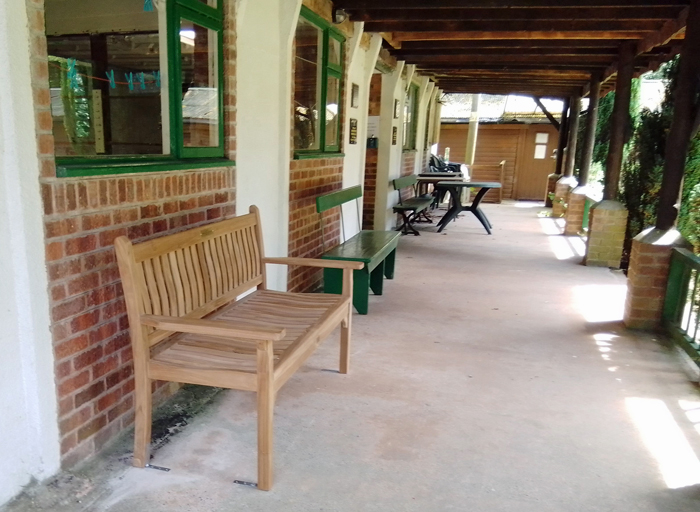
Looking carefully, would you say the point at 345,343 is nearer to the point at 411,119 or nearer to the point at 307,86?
the point at 307,86

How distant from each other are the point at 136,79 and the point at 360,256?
85.6 inches

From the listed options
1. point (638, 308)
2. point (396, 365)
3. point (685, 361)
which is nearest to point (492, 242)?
point (638, 308)

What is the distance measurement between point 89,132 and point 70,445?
3815 mm

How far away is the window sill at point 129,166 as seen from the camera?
2029 millimetres

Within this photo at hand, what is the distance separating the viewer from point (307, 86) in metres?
4.90

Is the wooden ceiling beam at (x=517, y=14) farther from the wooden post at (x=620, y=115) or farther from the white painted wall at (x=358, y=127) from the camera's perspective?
the wooden post at (x=620, y=115)

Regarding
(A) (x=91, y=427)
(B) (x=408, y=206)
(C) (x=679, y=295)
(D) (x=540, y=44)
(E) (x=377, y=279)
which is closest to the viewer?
(A) (x=91, y=427)

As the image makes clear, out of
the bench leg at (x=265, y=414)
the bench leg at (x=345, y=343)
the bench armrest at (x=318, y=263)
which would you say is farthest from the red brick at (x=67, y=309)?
the bench leg at (x=345, y=343)

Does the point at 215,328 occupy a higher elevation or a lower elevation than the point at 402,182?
lower

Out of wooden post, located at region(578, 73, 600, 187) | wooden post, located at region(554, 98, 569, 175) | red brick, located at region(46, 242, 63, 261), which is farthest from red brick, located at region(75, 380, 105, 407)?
wooden post, located at region(554, 98, 569, 175)

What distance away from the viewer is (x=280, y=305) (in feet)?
9.94

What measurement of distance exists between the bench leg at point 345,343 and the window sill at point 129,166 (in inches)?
46.6

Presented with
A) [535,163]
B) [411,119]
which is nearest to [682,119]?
[411,119]

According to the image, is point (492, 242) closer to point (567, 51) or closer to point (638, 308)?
point (567, 51)
